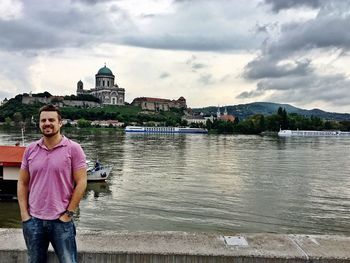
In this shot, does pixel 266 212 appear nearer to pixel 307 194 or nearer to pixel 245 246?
pixel 307 194

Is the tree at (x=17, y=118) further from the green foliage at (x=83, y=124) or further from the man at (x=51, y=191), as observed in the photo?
the man at (x=51, y=191)

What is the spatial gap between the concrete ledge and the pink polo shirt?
0.50 m

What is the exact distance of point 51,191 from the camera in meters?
3.95

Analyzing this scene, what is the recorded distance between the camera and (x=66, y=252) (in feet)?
12.8

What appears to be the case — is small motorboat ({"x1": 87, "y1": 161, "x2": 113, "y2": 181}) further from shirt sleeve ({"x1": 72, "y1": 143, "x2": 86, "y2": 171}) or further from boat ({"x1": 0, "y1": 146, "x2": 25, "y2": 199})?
shirt sleeve ({"x1": 72, "y1": 143, "x2": 86, "y2": 171})

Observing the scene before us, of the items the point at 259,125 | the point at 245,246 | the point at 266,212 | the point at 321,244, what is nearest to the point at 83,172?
the point at 245,246

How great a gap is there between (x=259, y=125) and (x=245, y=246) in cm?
16364

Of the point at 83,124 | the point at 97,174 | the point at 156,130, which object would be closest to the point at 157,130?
the point at 156,130

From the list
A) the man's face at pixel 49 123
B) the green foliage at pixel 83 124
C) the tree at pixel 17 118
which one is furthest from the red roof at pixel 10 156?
the tree at pixel 17 118

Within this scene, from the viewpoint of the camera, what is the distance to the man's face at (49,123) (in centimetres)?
404

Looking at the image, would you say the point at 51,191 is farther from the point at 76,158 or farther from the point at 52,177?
the point at 76,158

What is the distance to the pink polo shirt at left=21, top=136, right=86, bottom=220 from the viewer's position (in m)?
3.94

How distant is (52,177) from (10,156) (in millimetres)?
21456

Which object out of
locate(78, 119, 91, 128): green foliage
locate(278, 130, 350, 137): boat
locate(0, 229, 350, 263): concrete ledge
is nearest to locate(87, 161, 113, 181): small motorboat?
locate(0, 229, 350, 263): concrete ledge
